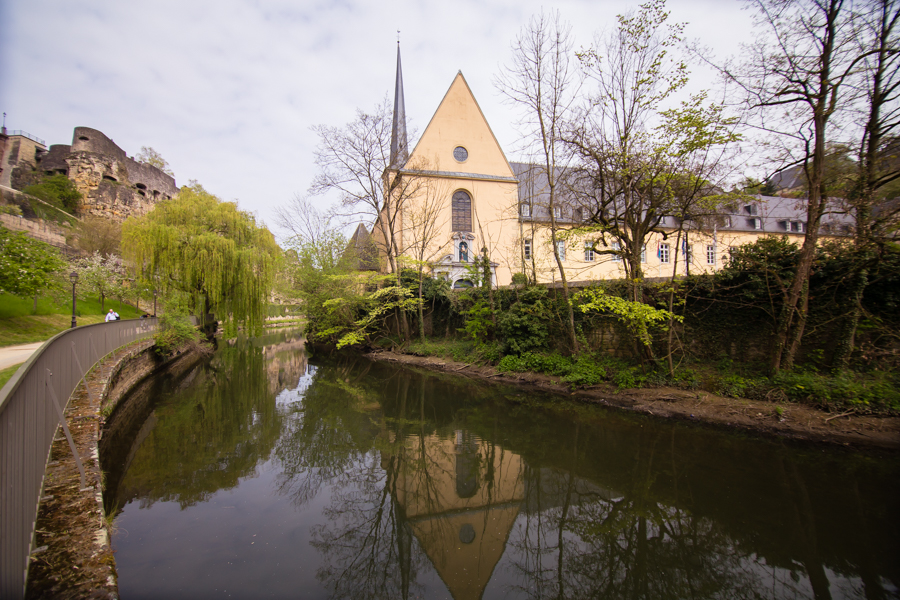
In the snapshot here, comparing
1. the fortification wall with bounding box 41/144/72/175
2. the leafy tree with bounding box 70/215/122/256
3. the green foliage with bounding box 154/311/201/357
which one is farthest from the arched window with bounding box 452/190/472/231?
the fortification wall with bounding box 41/144/72/175

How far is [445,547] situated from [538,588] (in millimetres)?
1059

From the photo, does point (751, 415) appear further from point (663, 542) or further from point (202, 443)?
point (202, 443)

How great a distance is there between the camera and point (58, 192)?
3353cm

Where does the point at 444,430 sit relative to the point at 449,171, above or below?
below

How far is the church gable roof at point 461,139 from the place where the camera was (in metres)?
25.8

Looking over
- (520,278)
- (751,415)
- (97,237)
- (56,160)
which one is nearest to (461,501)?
(751,415)

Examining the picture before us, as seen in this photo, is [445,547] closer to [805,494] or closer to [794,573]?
[794,573]

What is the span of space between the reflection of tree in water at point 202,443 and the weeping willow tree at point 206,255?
6910 mm

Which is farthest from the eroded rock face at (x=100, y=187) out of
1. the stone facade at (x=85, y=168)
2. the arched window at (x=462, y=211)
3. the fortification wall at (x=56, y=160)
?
the arched window at (x=462, y=211)

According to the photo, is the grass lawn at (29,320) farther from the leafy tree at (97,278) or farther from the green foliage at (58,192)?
the green foliage at (58,192)

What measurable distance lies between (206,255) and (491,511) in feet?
57.0

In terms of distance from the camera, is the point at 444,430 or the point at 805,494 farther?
Answer: the point at 444,430

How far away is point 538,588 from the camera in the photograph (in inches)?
140

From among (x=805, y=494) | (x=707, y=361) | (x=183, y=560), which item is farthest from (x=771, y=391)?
(x=183, y=560)
